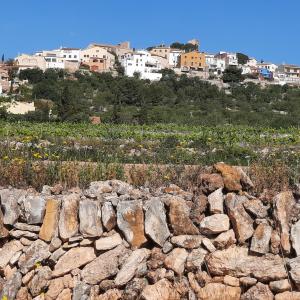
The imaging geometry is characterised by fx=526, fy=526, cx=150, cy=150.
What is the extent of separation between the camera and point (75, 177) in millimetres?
7105

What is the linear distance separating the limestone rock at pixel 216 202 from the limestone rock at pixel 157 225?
550mm

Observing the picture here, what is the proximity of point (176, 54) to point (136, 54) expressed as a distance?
65.7 feet

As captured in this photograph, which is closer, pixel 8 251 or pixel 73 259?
pixel 73 259

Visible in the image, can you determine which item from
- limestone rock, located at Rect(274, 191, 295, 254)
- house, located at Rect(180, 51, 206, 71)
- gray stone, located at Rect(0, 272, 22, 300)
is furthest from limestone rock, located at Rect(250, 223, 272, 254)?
house, located at Rect(180, 51, 206, 71)

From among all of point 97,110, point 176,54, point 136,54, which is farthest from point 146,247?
point 176,54

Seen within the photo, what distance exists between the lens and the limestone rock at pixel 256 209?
19.3ft

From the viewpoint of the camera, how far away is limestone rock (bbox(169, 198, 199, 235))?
593 cm

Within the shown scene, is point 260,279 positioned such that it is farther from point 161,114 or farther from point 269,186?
point 161,114

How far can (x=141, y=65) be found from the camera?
106688 mm

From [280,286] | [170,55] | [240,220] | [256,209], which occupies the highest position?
[170,55]

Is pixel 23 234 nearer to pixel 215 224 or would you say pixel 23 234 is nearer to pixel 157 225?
pixel 157 225

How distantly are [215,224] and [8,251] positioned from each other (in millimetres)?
2483

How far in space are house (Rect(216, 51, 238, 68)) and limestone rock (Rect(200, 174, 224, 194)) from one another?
12540 cm

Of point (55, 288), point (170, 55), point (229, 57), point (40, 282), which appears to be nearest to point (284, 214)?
point (55, 288)
